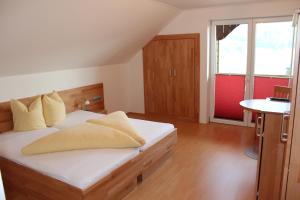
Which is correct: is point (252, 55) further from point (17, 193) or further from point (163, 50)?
point (17, 193)

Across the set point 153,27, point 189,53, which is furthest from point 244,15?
point 153,27

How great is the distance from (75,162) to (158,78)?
3.19m

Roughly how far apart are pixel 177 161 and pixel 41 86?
2.33 meters

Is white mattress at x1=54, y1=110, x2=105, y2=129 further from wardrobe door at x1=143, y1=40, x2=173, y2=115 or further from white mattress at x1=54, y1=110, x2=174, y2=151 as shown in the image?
wardrobe door at x1=143, y1=40, x2=173, y2=115

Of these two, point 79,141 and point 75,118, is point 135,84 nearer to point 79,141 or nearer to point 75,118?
point 75,118

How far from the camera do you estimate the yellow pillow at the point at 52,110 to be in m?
3.50

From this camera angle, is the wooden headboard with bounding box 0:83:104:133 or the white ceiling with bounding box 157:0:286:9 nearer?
the wooden headboard with bounding box 0:83:104:133

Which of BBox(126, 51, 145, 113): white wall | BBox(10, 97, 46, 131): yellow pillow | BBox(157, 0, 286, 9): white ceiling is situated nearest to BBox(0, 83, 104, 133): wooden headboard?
BBox(10, 97, 46, 131): yellow pillow

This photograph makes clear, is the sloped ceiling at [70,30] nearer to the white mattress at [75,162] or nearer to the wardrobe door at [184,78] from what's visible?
the wardrobe door at [184,78]

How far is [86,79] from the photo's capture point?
4.57 m

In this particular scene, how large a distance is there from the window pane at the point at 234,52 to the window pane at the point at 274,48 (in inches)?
8.8

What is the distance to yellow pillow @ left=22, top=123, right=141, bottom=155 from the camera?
258 cm

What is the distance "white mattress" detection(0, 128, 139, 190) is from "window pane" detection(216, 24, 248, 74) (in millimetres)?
2828

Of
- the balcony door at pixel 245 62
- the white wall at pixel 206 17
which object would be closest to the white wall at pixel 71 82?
the white wall at pixel 206 17
